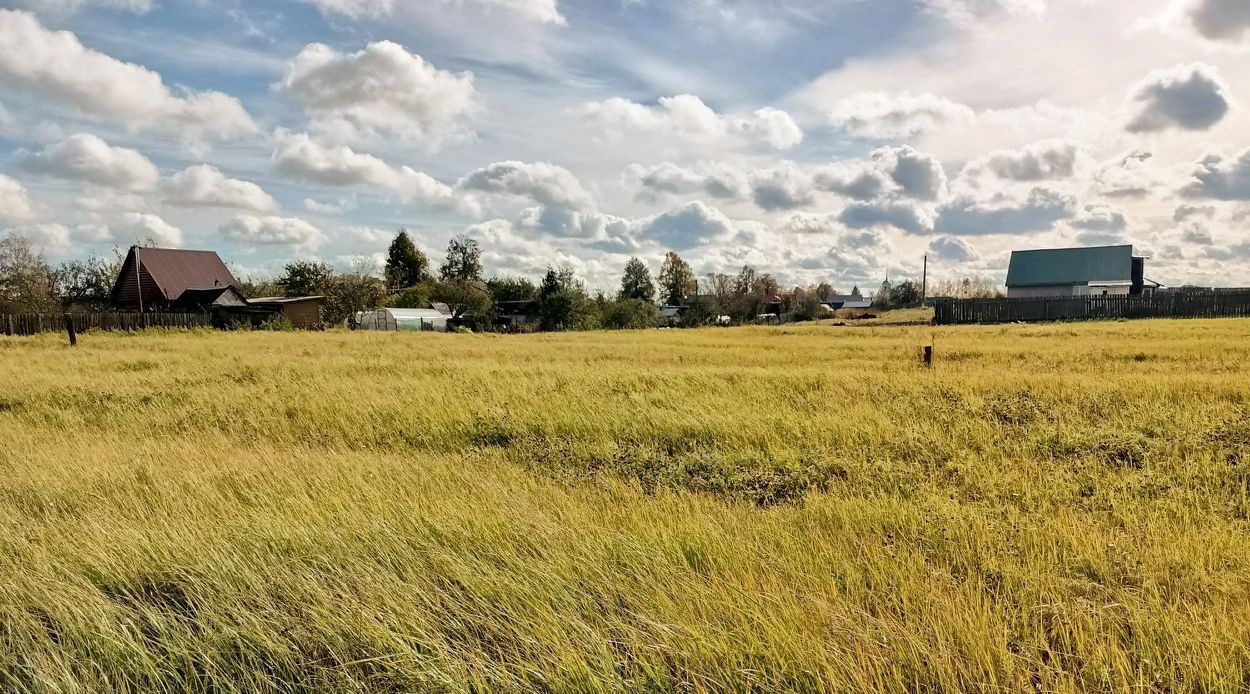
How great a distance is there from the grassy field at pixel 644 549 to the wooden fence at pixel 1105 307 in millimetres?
41966

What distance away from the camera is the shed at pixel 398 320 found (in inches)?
2532

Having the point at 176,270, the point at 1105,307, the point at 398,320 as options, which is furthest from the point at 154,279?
the point at 1105,307

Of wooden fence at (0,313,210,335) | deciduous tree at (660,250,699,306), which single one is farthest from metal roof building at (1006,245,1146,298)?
wooden fence at (0,313,210,335)

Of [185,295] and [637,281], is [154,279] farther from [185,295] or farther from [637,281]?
[637,281]

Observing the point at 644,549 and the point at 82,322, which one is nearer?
the point at 644,549

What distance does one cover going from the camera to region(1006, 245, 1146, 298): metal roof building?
218 ft

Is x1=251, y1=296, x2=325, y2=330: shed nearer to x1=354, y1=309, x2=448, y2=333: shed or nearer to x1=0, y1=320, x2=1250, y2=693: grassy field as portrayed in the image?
x1=354, y1=309, x2=448, y2=333: shed

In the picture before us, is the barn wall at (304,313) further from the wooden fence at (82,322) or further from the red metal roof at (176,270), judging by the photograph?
the wooden fence at (82,322)

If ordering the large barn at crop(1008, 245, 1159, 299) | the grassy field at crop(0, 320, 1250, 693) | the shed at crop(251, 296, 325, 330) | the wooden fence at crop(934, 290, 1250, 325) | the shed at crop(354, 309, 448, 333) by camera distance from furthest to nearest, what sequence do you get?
the large barn at crop(1008, 245, 1159, 299) → the shed at crop(354, 309, 448, 333) → the shed at crop(251, 296, 325, 330) → the wooden fence at crop(934, 290, 1250, 325) → the grassy field at crop(0, 320, 1250, 693)

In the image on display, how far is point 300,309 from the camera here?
60.8 m

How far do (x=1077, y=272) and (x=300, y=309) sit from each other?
77297mm

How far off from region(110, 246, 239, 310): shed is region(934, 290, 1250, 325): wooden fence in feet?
206

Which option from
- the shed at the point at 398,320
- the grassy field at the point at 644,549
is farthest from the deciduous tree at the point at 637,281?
the grassy field at the point at 644,549

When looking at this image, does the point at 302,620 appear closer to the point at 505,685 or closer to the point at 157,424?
the point at 505,685
